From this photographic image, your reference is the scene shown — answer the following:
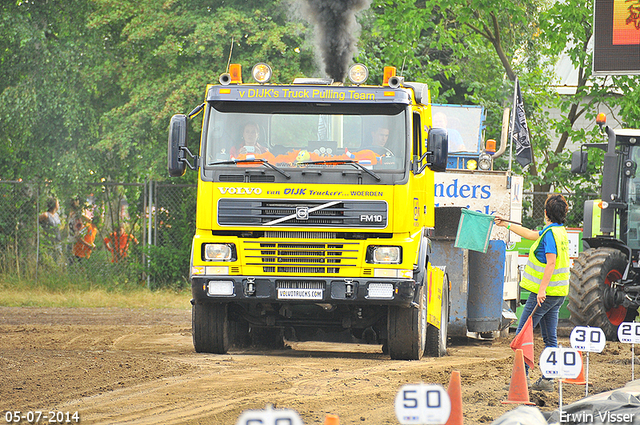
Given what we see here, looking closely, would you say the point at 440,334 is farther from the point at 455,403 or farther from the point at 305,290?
the point at 455,403

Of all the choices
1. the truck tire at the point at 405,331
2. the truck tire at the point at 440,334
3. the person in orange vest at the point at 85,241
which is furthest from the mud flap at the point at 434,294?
the person in orange vest at the point at 85,241

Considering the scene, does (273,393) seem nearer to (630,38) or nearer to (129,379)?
(129,379)

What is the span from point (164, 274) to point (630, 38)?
34.3 feet

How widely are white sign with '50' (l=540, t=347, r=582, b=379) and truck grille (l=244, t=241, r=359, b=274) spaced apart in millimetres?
3246

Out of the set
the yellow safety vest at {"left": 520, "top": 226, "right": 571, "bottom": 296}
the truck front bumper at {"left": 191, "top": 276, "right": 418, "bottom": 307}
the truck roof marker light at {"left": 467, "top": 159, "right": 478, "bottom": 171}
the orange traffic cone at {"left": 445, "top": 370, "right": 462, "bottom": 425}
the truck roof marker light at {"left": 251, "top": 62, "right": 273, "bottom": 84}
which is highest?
the truck roof marker light at {"left": 251, "top": 62, "right": 273, "bottom": 84}

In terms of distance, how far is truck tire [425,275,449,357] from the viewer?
11211mm

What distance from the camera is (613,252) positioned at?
13.8 metres

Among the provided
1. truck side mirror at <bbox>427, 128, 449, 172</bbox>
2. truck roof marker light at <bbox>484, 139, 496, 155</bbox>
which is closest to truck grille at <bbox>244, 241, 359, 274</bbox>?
truck side mirror at <bbox>427, 128, 449, 172</bbox>

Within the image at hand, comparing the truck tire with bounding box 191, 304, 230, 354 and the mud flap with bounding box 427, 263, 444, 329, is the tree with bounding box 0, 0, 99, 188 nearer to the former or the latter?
the truck tire with bounding box 191, 304, 230, 354

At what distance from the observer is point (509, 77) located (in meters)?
21.9

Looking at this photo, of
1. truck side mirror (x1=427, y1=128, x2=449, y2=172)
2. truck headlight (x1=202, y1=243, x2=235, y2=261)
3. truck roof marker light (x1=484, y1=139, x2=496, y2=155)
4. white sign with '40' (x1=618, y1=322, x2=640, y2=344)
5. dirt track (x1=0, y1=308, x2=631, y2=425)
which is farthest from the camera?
truck roof marker light (x1=484, y1=139, x2=496, y2=155)

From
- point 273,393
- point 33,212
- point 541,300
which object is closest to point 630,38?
point 541,300

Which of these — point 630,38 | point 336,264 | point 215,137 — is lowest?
point 336,264

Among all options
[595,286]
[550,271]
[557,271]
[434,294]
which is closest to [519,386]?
[550,271]
